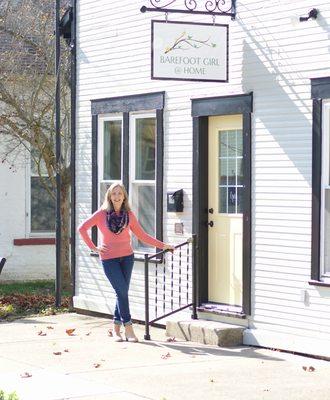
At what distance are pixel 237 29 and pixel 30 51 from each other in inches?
246

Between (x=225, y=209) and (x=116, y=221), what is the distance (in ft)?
4.55

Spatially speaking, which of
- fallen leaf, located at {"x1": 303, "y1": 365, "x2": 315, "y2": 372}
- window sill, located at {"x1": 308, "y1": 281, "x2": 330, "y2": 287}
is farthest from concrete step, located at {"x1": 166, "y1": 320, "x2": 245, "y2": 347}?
fallen leaf, located at {"x1": 303, "y1": 365, "x2": 315, "y2": 372}

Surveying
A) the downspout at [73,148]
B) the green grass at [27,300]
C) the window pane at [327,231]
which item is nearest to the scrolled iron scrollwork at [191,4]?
the window pane at [327,231]

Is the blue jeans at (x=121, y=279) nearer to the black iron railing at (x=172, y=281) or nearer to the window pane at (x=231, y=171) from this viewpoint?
the black iron railing at (x=172, y=281)

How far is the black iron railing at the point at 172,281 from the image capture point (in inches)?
466

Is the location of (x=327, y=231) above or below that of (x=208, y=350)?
above

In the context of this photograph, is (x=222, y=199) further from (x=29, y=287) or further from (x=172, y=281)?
(x=29, y=287)

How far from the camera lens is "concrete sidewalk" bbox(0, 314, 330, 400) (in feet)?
28.1

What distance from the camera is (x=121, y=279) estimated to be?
11359 millimetres

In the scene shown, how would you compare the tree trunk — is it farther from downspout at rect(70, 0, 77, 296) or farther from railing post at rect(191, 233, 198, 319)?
railing post at rect(191, 233, 198, 319)

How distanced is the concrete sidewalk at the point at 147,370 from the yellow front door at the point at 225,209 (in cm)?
90

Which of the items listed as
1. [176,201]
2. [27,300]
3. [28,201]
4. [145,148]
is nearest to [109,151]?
[145,148]

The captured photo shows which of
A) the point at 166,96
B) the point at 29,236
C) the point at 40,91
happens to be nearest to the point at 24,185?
the point at 29,236

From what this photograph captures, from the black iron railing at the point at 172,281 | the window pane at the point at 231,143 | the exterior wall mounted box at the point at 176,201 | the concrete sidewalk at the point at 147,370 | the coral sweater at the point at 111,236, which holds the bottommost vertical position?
the concrete sidewalk at the point at 147,370
